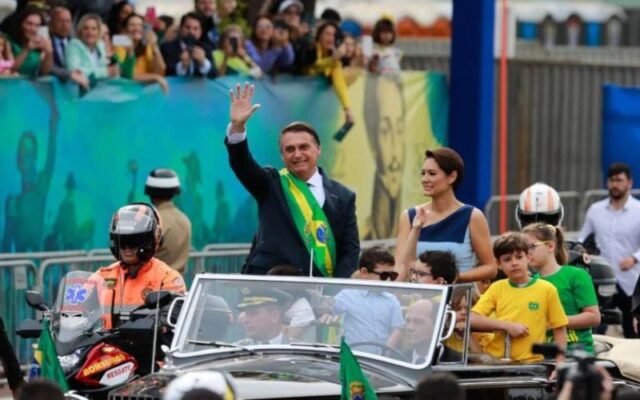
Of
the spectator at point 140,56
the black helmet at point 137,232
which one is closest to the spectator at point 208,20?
the spectator at point 140,56

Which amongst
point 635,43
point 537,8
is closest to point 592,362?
point 635,43

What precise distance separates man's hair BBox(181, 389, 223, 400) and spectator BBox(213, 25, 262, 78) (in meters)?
10.5

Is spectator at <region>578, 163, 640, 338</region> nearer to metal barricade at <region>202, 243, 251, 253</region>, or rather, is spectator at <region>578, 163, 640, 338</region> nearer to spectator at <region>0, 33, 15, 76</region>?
metal barricade at <region>202, 243, 251, 253</region>

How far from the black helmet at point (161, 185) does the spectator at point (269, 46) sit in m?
3.11

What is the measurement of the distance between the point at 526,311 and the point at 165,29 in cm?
862

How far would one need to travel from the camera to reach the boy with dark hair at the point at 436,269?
33.8 ft

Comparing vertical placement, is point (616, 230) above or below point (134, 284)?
below

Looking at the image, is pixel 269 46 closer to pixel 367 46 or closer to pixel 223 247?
pixel 367 46

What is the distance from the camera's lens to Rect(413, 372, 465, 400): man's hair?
25.7ft

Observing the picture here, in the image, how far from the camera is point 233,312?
9914 mm

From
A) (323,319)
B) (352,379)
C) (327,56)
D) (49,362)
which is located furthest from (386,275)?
(327,56)

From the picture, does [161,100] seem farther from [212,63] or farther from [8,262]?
[8,262]

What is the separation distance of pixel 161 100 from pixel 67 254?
7.04 ft

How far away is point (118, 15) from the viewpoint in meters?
17.3
